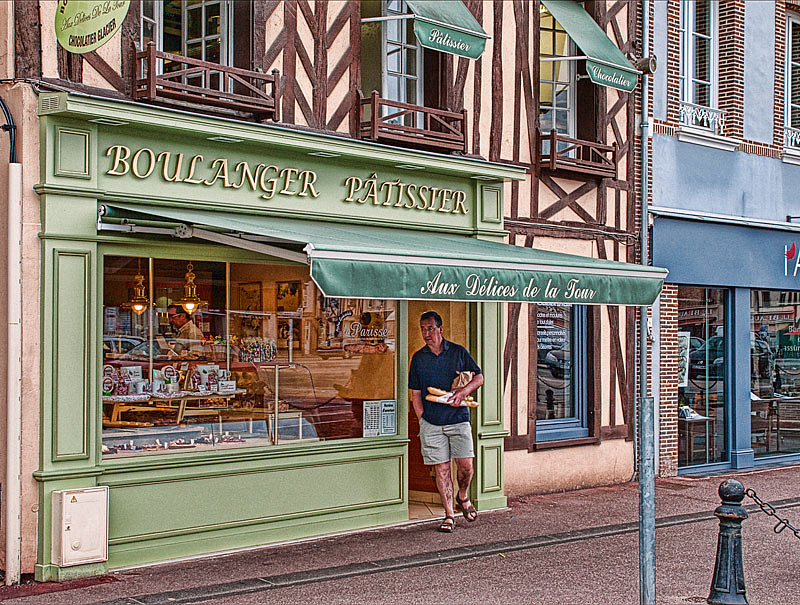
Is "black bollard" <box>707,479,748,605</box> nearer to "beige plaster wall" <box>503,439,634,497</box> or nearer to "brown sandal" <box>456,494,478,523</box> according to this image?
"brown sandal" <box>456,494,478,523</box>

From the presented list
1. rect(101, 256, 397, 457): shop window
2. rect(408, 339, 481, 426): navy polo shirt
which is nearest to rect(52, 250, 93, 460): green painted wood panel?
rect(101, 256, 397, 457): shop window

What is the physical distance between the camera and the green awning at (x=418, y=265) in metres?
7.47

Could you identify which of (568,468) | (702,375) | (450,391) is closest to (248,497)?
(450,391)

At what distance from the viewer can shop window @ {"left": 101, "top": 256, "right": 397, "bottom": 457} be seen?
8.49 meters

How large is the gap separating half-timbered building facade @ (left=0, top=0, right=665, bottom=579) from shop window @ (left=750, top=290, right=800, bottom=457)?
3.64 meters

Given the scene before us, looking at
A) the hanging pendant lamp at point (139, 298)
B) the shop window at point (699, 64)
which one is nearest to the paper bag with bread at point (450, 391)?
the hanging pendant lamp at point (139, 298)

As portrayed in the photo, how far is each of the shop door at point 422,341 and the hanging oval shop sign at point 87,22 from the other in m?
4.41

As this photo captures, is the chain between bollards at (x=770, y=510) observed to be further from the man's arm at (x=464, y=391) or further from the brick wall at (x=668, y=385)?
the brick wall at (x=668, y=385)

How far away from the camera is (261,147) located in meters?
9.05

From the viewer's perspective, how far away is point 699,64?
14.7 meters

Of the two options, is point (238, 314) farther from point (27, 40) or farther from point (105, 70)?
point (27, 40)

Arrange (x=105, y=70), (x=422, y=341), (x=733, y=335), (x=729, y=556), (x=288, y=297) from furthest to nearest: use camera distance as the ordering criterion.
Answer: (x=733, y=335) < (x=422, y=341) < (x=288, y=297) < (x=105, y=70) < (x=729, y=556)

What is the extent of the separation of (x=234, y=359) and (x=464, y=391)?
205cm

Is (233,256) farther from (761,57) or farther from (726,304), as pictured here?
(761,57)
